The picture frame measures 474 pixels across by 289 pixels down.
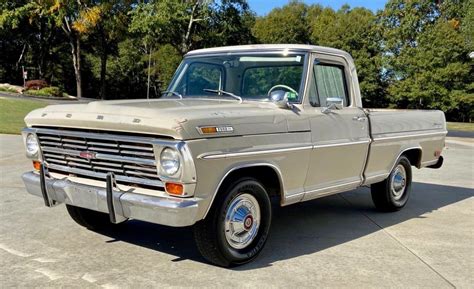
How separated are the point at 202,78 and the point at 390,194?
3195 millimetres

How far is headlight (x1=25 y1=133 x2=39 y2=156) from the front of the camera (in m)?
5.01

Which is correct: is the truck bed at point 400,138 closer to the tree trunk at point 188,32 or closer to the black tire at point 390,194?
the black tire at point 390,194

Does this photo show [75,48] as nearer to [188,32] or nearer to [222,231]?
[188,32]

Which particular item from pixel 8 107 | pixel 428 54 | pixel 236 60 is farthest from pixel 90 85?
pixel 236 60

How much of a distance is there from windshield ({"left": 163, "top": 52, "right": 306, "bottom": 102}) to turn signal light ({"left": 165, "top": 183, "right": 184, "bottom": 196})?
1.68 m

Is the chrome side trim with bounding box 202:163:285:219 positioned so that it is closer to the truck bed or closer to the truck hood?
the truck hood

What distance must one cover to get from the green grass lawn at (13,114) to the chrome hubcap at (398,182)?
41.3 ft

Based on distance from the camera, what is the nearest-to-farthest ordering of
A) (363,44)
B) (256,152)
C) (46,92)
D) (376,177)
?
(256,152), (376,177), (46,92), (363,44)

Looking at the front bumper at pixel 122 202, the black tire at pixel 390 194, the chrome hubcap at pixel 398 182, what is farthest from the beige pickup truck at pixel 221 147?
the chrome hubcap at pixel 398 182

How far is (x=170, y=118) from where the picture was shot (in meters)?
3.95

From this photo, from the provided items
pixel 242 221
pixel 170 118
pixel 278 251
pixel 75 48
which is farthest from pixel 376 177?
pixel 75 48

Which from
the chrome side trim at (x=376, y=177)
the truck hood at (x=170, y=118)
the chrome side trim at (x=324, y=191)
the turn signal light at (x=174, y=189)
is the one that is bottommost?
the chrome side trim at (x=376, y=177)

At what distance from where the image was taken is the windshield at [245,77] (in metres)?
5.43

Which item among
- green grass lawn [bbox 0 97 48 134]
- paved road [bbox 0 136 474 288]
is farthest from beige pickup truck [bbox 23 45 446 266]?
green grass lawn [bbox 0 97 48 134]
